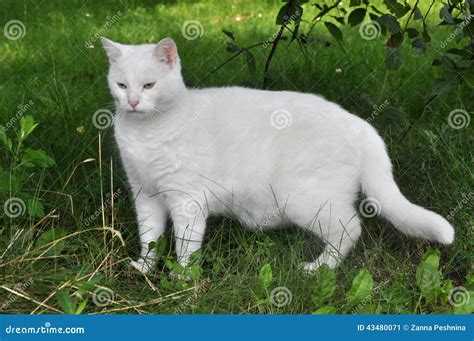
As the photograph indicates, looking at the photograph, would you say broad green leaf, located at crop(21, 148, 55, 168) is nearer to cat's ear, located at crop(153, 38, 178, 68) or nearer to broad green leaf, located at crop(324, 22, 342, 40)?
cat's ear, located at crop(153, 38, 178, 68)

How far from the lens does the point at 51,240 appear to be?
294cm

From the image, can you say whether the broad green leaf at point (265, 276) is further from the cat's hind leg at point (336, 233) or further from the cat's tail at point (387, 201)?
the cat's tail at point (387, 201)

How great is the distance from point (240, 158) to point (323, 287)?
723mm

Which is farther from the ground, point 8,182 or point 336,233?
point 336,233

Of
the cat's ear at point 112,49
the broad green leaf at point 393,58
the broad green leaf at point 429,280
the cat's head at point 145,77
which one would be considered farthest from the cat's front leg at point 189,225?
the broad green leaf at point 393,58

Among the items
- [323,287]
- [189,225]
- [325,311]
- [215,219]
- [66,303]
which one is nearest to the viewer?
[66,303]

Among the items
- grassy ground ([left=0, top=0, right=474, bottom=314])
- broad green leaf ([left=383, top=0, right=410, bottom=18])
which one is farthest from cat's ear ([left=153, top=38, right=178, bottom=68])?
broad green leaf ([left=383, top=0, right=410, bottom=18])

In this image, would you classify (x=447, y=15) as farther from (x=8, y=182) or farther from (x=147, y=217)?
(x=8, y=182)

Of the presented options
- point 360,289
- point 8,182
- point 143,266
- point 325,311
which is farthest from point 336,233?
point 8,182

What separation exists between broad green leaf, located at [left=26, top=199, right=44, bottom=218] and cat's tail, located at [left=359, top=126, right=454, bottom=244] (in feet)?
4.32

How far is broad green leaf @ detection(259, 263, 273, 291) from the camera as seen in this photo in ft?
8.55

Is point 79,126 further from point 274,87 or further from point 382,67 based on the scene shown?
point 382,67

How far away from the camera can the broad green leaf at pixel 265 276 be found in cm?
261

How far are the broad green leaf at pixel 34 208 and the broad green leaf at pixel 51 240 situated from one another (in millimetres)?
83
